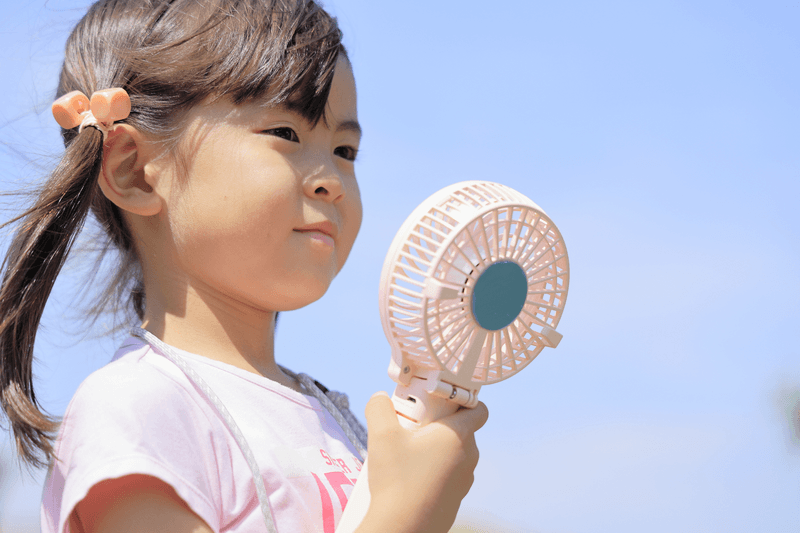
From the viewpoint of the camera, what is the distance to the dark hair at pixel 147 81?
1.57 metres

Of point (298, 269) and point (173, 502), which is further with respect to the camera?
point (298, 269)

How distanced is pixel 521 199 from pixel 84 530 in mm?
999

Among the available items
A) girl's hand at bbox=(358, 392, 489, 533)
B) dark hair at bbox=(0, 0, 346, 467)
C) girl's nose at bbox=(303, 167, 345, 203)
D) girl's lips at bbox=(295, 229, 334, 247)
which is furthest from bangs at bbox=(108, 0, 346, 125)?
girl's hand at bbox=(358, 392, 489, 533)

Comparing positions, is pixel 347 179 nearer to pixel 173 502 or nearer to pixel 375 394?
pixel 375 394

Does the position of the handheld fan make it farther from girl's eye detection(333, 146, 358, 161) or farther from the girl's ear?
the girl's ear

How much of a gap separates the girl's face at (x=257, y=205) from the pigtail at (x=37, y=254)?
193mm

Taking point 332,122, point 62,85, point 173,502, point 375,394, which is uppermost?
point 332,122

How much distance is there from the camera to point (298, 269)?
1.64 m

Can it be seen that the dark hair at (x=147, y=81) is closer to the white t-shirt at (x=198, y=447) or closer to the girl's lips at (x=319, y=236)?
the white t-shirt at (x=198, y=447)

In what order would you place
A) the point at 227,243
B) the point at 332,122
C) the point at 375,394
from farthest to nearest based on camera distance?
the point at 332,122 → the point at 227,243 → the point at 375,394

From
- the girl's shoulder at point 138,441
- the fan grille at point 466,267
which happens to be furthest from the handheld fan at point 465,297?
the girl's shoulder at point 138,441

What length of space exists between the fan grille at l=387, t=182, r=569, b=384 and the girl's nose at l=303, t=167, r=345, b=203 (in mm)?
347

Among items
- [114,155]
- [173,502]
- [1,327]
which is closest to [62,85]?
[114,155]

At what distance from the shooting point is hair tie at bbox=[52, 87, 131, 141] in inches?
65.2
